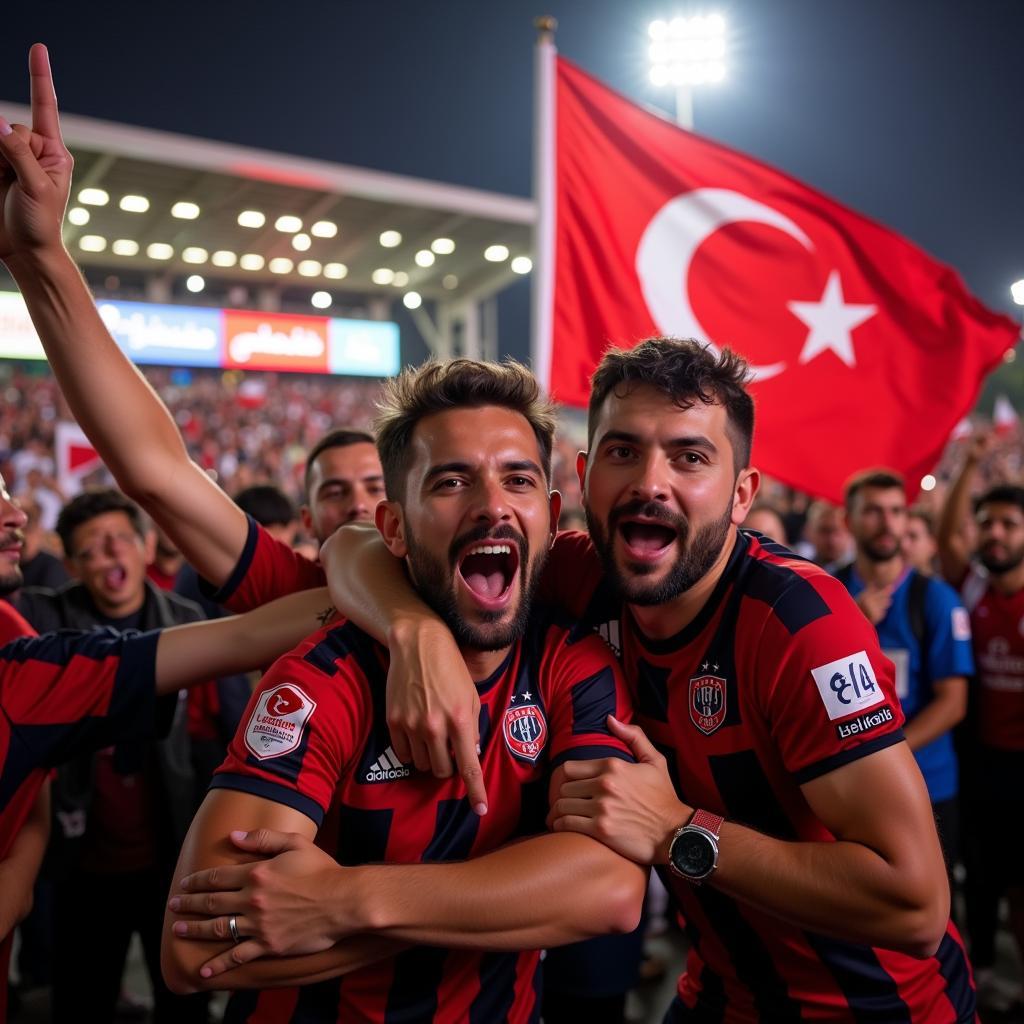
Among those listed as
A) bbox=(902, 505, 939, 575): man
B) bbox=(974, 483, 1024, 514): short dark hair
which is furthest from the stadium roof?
bbox=(974, 483, 1024, 514): short dark hair

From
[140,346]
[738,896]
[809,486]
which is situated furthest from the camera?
[140,346]

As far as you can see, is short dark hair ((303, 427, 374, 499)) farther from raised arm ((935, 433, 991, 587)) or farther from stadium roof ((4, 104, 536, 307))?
stadium roof ((4, 104, 536, 307))

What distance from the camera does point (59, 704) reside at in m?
2.24

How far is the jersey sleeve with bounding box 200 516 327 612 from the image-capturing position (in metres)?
2.52

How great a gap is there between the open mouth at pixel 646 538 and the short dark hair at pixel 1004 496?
11.5 feet

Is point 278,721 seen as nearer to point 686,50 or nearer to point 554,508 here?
point 554,508

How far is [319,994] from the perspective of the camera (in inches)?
76.2

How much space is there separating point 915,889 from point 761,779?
40cm

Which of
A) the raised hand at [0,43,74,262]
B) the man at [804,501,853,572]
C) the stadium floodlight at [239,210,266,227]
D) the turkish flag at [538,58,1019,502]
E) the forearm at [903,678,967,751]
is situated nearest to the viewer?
the raised hand at [0,43,74,262]

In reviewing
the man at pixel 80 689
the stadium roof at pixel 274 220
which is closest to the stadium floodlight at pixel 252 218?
the stadium roof at pixel 274 220

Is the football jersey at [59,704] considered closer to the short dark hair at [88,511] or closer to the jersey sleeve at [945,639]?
the short dark hair at [88,511]

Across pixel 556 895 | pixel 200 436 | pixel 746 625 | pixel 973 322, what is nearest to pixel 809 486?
pixel 973 322

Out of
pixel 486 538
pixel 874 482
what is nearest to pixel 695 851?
pixel 486 538

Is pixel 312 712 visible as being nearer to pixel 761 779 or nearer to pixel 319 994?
pixel 319 994
